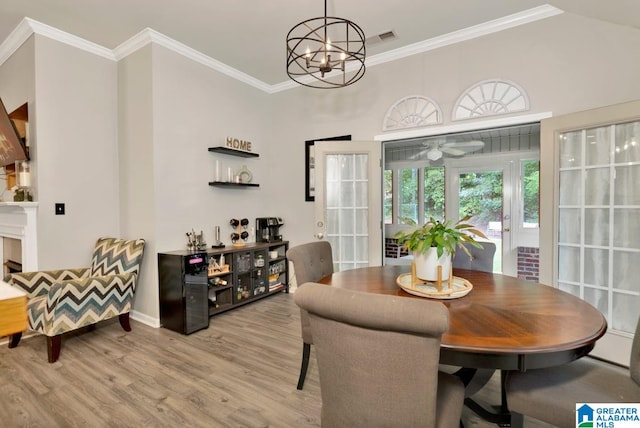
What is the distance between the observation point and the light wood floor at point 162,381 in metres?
1.80

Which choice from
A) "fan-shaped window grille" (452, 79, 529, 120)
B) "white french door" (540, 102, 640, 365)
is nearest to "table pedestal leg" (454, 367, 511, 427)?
"white french door" (540, 102, 640, 365)

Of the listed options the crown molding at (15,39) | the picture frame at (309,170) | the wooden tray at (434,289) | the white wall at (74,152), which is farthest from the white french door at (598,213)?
the crown molding at (15,39)

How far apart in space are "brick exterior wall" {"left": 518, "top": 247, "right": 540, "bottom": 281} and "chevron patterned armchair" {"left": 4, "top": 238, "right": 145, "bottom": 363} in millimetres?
5521

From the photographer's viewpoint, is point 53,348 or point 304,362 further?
point 53,348

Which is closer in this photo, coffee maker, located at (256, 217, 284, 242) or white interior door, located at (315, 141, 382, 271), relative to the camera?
white interior door, located at (315, 141, 382, 271)

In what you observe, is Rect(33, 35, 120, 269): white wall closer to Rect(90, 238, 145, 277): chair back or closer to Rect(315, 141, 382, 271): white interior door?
Rect(90, 238, 145, 277): chair back

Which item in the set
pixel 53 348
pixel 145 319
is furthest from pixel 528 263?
pixel 53 348

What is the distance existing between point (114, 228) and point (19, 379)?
1.67 meters

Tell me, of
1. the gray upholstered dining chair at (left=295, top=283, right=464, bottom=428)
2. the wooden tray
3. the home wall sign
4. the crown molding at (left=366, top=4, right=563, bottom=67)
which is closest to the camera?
the gray upholstered dining chair at (left=295, top=283, right=464, bottom=428)

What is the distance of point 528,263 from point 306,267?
457 cm

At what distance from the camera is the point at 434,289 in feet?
5.54

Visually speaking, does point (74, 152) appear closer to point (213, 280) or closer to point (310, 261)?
point (213, 280)

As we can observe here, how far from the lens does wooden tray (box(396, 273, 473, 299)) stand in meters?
1.61

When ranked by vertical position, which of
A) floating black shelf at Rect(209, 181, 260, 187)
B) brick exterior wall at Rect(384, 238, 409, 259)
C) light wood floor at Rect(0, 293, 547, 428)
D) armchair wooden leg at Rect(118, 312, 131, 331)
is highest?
floating black shelf at Rect(209, 181, 260, 187)
